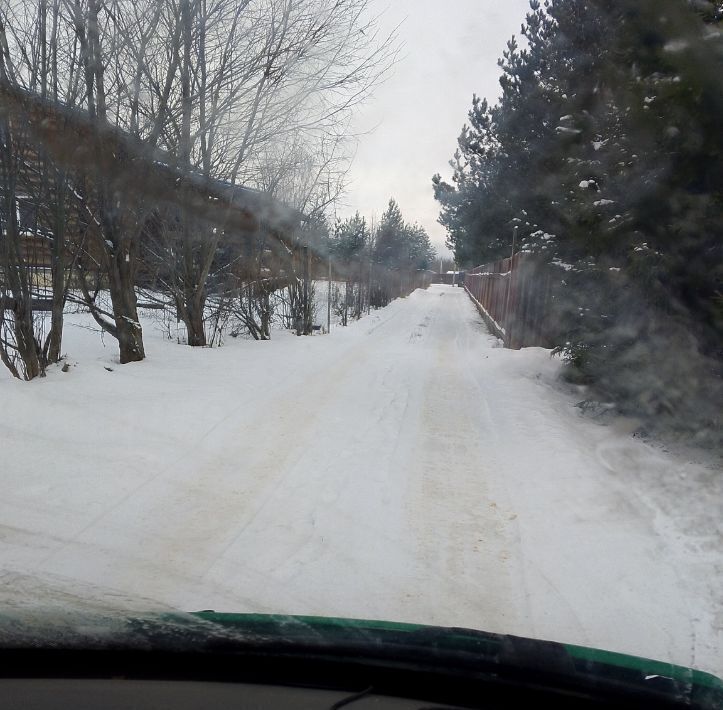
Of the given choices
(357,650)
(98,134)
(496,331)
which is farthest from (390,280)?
(357,650)

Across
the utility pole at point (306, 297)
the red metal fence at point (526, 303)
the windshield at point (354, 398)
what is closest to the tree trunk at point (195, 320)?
the windshield at point (354, 398)

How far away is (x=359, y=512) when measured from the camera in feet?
13.9

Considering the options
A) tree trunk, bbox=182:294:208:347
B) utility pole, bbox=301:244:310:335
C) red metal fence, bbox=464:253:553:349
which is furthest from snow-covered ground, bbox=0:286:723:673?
utility pole, bbox=301:244:310:335

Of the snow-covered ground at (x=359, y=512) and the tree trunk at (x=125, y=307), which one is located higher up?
the tree trunk at (x=125, y=307)

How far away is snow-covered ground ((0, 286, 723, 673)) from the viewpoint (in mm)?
3090

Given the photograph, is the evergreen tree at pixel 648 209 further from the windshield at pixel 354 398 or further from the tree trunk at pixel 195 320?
the tree trunk at pixel 195 320

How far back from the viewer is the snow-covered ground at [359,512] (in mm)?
3090

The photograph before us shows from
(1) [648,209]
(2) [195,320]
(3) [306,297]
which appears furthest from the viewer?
(3) [306,297]

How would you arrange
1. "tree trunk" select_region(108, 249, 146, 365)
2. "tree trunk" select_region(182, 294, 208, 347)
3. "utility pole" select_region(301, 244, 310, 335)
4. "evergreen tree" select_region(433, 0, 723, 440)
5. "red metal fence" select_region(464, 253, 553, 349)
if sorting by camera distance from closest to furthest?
1. "evergreen tree" select_region(433, 0, 723, 440)
2. "tree trunk" select_region(108, 249, 146, 365)
3. "red metal fence" select_region(464, 253, 553, 349)
4. "tree trunk" select_region(182, 294, 208, 347)
5. "utility pole" select_region(301, 244, 310, 335)

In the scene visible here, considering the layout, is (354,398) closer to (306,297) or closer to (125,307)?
(125,307)

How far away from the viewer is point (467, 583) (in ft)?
10.9

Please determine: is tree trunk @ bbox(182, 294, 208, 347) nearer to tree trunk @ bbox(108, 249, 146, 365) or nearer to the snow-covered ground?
tree trunk @ bbox(108, 249, 146, 365)

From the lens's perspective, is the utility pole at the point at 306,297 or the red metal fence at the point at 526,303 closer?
the red metal fence at the point at 526,303

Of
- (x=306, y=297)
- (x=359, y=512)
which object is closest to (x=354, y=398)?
(x=359, y=512)
